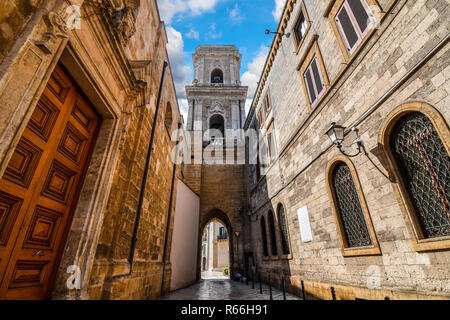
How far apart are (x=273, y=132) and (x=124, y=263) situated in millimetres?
7548

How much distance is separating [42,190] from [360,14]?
6.49 meters

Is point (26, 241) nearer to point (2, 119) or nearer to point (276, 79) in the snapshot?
point (2, 119)

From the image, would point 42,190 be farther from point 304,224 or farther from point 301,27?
point 301,27

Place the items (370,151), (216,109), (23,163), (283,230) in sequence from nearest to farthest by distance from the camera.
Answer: (23,163) < (370,151) < (283,230) < (216,109)

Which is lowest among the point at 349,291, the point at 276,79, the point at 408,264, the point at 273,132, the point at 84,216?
the point at 349,291

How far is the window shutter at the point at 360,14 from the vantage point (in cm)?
426

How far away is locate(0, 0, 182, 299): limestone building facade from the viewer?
6.09 ft

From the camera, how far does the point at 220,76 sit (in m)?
22.1

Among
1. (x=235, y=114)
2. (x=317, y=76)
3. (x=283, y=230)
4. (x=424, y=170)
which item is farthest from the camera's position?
(x=235, y=114)

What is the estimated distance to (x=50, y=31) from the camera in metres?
1.98

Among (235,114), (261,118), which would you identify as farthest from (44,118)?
(235,114)

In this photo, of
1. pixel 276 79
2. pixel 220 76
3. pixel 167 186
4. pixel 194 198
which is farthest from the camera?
pixel 220 76

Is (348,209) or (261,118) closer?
(348,209)
